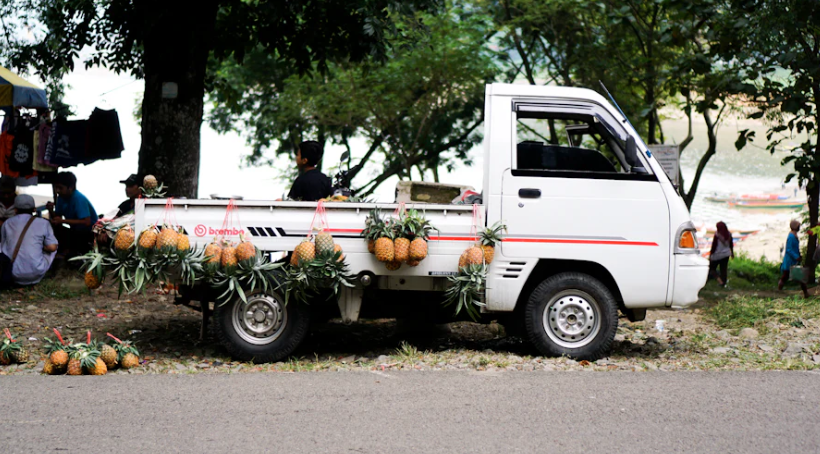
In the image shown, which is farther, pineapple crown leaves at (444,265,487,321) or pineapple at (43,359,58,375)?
pineapple crown leaves at (444,265,487,321)

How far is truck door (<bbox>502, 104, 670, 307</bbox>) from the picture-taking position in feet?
24.9

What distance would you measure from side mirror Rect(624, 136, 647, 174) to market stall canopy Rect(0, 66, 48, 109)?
8559 millimetres

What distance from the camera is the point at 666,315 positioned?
11.6 meters

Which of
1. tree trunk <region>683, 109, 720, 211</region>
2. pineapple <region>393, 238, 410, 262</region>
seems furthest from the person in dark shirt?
tree trunk <region>683, 109, 720, 211</region>

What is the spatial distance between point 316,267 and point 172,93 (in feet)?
18.3

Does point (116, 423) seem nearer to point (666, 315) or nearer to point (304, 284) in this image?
point (304, 284)

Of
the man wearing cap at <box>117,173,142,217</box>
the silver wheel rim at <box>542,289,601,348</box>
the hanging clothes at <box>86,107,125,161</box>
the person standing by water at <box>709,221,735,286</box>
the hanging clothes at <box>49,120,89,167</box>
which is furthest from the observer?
the person standing by water at <box>709,221,735,286</box>

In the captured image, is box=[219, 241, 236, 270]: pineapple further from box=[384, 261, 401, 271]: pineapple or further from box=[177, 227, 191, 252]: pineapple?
box=[384, 261, 401, 271]: pineapple

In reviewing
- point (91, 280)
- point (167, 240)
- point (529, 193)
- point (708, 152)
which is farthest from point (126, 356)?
point (708, 152)

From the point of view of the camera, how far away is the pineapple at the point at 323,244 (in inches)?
285

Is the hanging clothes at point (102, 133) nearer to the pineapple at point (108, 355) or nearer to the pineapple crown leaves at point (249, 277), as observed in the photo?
the pineapple at point (108, 355)

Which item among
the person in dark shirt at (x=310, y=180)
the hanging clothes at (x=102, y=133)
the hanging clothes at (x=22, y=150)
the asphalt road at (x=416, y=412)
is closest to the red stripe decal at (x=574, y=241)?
the asphalt road at (x=416, y=412)

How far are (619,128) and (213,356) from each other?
4.30 m

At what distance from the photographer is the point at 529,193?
7562 millimetres
